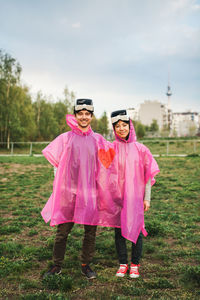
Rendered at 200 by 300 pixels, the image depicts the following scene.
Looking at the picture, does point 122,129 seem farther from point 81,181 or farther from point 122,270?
point 122,270

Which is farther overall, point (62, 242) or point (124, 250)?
point (124, 250)

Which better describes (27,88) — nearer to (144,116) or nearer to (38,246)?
(38,246)

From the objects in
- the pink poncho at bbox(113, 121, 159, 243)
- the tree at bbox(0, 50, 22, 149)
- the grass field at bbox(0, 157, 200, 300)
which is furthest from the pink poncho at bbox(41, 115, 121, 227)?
the tree at bbox(0, 50, 22, 149)

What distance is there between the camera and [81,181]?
3.41 m

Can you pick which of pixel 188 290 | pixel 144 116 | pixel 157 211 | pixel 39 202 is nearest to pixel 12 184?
pixel 39 202

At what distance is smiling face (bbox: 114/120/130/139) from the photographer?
11.8 feet

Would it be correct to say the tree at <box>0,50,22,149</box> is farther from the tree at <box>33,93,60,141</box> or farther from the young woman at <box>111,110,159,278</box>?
the young woman at <box>111,110,159,278</box>

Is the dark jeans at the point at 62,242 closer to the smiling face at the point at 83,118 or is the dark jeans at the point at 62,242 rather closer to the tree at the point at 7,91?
the smiling face at the point at 83,118

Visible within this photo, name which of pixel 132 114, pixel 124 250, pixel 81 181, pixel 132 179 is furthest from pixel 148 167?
pixel 132 114

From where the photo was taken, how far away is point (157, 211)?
6633mm

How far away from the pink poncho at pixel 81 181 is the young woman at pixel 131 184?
0.41ft

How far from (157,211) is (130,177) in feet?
11.5

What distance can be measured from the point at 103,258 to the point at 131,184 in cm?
138

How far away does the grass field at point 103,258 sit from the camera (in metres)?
3.04
